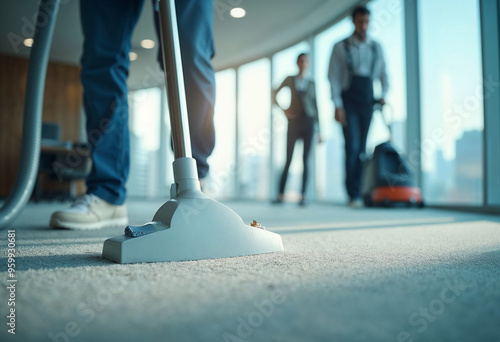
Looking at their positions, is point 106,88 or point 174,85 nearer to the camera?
point 174,85

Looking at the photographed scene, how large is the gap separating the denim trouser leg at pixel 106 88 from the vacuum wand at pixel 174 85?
41 centimetres

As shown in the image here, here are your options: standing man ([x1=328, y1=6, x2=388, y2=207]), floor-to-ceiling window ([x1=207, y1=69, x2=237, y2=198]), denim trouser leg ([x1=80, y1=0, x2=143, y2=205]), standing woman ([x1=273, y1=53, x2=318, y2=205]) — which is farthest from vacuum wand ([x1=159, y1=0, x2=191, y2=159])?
floor-to-ceiling window ([x1=207, y1=69, x2=237, y2=198])

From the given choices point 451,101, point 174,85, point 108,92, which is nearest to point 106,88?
point 108,92

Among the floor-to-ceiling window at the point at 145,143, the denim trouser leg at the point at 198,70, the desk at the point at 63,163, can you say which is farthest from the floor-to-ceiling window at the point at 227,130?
the denim trouser leg at the point at 198,70

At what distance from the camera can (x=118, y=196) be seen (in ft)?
3.51

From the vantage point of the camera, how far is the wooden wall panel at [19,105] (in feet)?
19.8

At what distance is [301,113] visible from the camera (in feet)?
11.5

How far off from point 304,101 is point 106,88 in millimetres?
2608

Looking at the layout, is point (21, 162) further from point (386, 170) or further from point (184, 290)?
point (386, 170)

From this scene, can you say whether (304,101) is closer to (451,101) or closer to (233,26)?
(451,101)

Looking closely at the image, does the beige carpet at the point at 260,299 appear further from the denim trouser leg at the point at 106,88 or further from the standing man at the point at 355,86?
the standing man at the point at 355,86

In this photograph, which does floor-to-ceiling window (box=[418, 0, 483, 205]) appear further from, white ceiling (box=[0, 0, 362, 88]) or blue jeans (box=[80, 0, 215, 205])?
blue jeans (box=[80, 0, 215, 205])

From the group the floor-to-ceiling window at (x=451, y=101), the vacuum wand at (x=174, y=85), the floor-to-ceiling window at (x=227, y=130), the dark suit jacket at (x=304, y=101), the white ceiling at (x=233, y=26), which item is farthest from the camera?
the floor-to-ceiling window at (x=227, y=130)

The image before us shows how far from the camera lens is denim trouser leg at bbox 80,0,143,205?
103 cm
